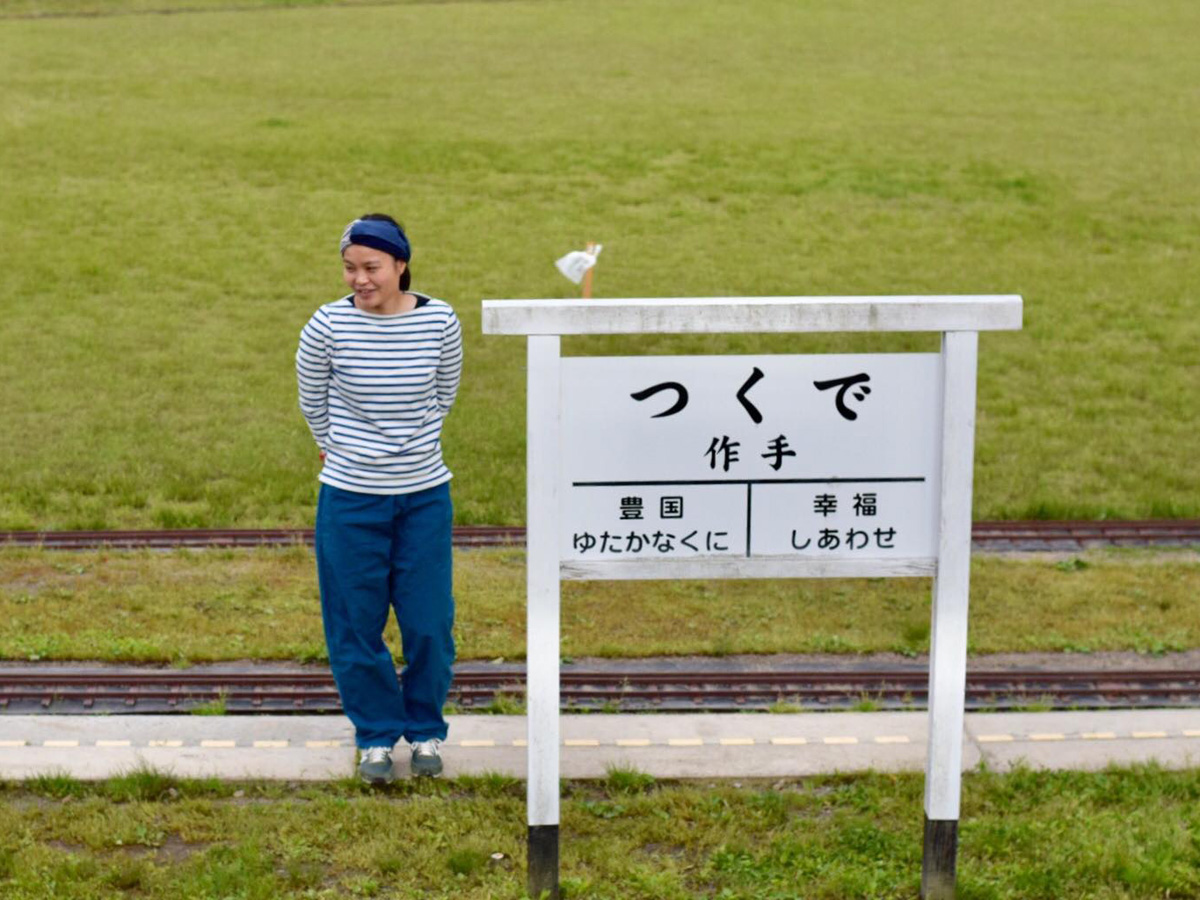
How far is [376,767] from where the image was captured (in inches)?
237

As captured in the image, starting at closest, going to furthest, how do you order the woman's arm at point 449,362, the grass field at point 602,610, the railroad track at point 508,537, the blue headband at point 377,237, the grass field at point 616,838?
1. the grass field at point 616,838
2. the blue headband at point 377,237
3. the woman's arm at point 449,362
4. the grass field at point 602,610
5. the railroad track at point 508,537

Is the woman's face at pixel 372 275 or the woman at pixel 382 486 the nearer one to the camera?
the woman's face at pixel 372 275

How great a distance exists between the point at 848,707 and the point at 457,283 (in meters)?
10.9

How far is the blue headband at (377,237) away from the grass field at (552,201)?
4735 millimetres

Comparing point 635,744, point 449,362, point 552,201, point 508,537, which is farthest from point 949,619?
point 552,201

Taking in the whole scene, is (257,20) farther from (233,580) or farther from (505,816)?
(505,816)

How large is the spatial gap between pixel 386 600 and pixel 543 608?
1108 mm

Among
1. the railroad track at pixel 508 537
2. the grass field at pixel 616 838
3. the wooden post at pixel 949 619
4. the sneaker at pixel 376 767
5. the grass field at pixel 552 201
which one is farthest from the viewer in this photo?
the grass field at pixel 552 201

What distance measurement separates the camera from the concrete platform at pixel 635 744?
20.4 feet

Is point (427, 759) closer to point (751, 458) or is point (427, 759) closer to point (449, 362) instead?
point (449, 362)

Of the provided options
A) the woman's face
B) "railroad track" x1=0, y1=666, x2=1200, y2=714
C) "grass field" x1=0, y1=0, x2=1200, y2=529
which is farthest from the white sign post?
"grass field" x1=0, y1=0, x2=1200, y2=529

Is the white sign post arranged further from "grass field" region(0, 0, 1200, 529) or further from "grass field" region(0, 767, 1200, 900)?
"grass field" region(0, 0, 1200, 529)

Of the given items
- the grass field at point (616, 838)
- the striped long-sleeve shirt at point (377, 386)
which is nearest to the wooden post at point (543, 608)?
the grass field at point (616, 838)

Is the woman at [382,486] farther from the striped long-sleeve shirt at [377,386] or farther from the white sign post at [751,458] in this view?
the white sign post at [751,458]
